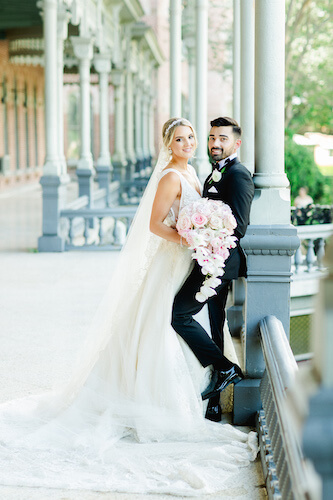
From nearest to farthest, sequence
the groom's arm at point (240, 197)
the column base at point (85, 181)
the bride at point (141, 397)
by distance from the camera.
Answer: the bride at point (141, 397)
the groom's arm at point (240, 197)
the column base at point (85, 181)

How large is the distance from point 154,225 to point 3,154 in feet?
67.1

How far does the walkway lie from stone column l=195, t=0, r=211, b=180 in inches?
110

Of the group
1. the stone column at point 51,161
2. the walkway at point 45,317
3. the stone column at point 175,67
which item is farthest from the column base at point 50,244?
the stone column at point 175,67

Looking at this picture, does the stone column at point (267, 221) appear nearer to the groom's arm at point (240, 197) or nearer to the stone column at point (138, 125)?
the groom's arm at point (240, 197)

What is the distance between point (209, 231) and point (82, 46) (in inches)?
493

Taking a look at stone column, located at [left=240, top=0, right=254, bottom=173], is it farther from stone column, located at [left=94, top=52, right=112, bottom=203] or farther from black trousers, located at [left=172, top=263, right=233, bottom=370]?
stone column, located at [left=94, top=52, right=112, bottom=203]

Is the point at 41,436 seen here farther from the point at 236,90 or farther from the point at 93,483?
the point at 236,90

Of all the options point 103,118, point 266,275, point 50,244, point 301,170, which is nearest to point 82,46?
point 103,118

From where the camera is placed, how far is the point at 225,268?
4.48 metres

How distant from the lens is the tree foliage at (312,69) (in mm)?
24812

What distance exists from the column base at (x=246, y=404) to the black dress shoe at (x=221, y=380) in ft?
0.18

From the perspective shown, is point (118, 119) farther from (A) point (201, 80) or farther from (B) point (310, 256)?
(B) point (310, 256)

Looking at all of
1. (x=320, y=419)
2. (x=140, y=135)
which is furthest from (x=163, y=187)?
(x=140, y=135)

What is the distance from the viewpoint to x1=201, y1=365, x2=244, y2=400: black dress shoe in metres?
4.48
